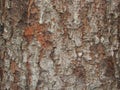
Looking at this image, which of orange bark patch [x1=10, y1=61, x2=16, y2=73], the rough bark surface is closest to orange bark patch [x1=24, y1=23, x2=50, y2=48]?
the rough bark surface

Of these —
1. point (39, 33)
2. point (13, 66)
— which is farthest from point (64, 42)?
point (13, 66)

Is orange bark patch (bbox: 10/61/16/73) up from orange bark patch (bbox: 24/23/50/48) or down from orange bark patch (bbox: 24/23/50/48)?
down

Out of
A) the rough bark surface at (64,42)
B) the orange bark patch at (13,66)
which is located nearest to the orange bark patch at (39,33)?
the rough bark surface at (64,42)

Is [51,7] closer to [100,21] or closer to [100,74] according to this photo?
[100,21]

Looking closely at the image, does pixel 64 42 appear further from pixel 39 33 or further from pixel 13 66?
pixel 13 66

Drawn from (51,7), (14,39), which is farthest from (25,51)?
(51,7)

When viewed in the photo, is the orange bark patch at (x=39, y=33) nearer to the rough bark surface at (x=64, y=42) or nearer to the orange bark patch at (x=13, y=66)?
the rough bark surface at (x=64, y=42)

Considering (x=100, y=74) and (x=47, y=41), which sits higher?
(x=47, y=41)

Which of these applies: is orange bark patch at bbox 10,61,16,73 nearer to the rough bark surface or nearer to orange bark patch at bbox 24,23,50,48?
the rough bark surface
